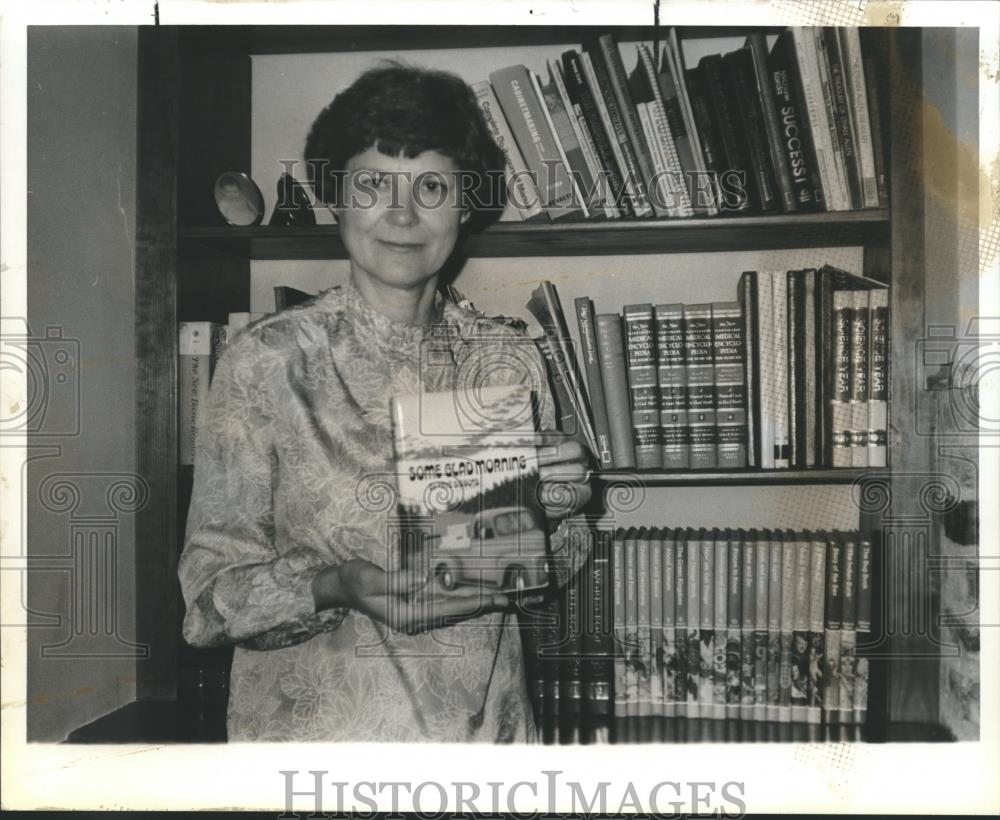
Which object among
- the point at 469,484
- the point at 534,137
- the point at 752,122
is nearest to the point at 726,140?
the point at 752,122

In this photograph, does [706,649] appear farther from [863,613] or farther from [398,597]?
[398,597]

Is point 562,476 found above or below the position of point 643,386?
below

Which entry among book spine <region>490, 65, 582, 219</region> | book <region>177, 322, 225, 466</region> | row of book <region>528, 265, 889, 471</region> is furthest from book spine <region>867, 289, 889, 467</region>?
book <region>177, 322, 225, 466</region>

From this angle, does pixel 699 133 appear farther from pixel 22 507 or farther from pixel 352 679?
pixel 22 507

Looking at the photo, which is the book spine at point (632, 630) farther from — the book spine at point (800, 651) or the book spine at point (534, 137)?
the book spine at point (534, 137)

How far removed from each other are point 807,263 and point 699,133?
0.25m

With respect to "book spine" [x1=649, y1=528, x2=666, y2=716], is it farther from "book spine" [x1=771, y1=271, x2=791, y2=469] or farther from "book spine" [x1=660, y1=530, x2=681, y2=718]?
"book spine" [x1=771, y1=271, x2=791, y2=469]

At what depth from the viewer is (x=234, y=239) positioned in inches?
43.5

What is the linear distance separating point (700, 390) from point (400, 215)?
0.49 m

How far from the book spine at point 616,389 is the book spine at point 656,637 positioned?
15cm

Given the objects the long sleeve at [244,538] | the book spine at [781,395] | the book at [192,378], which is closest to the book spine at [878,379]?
the book spine at [781,395]

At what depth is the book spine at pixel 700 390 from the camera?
1.10m

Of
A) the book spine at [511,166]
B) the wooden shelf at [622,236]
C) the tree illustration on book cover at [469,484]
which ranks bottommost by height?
the tree illustration on book cover at [469,484]

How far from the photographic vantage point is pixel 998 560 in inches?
41.0
